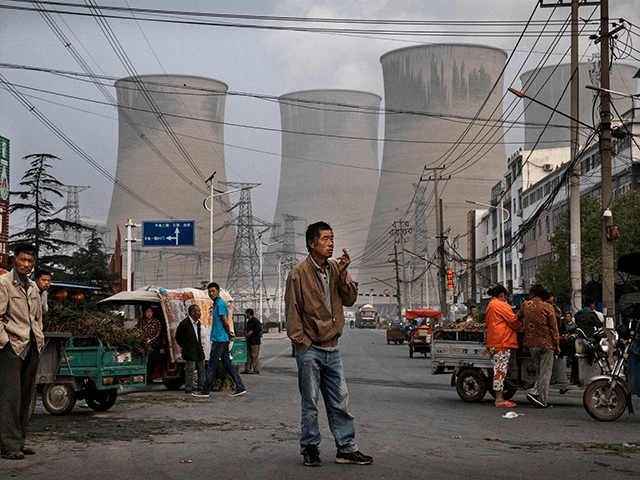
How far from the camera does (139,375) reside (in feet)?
32.1

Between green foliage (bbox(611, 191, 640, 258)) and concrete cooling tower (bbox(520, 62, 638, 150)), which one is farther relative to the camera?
concrete cooling tower (bbox(520, 62, 638, 150))

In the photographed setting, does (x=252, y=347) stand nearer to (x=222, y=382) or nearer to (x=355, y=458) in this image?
(x=222, y=382)

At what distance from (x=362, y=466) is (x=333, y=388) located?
1.79 feet

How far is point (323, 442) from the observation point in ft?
21.7

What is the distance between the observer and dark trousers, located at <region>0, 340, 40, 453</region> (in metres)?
5.79

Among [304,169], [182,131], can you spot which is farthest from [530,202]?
[304,169]

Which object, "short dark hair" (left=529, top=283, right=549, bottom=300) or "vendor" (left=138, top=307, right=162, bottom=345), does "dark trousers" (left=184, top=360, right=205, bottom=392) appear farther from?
"short dark hair" (left=529, top=283, right=549, bottom=300)

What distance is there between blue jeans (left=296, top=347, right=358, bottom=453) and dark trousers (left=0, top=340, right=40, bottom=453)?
6.68 ft

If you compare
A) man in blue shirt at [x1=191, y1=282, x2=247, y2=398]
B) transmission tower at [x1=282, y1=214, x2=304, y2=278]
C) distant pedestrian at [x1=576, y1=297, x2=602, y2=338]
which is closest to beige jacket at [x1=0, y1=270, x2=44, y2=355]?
man in blue shirt at [x1=191, y1=282, x2=247, y2=398]

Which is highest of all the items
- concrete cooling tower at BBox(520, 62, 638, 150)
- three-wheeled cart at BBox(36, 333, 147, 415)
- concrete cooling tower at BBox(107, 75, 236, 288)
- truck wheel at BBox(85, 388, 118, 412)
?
concrete cooling tower at BBox(520, 62, 638, 150)

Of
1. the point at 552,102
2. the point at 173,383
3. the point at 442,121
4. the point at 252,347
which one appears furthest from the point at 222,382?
the point at 552,102

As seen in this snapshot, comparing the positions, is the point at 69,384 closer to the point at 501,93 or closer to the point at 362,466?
the point at 362,466

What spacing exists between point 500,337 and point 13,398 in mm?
5887

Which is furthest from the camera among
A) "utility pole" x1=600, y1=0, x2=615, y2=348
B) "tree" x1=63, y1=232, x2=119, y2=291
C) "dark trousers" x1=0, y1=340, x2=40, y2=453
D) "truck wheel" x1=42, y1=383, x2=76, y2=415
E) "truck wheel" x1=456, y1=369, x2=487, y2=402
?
"tree" x1=63, y1=232, x2=119, y2=291
